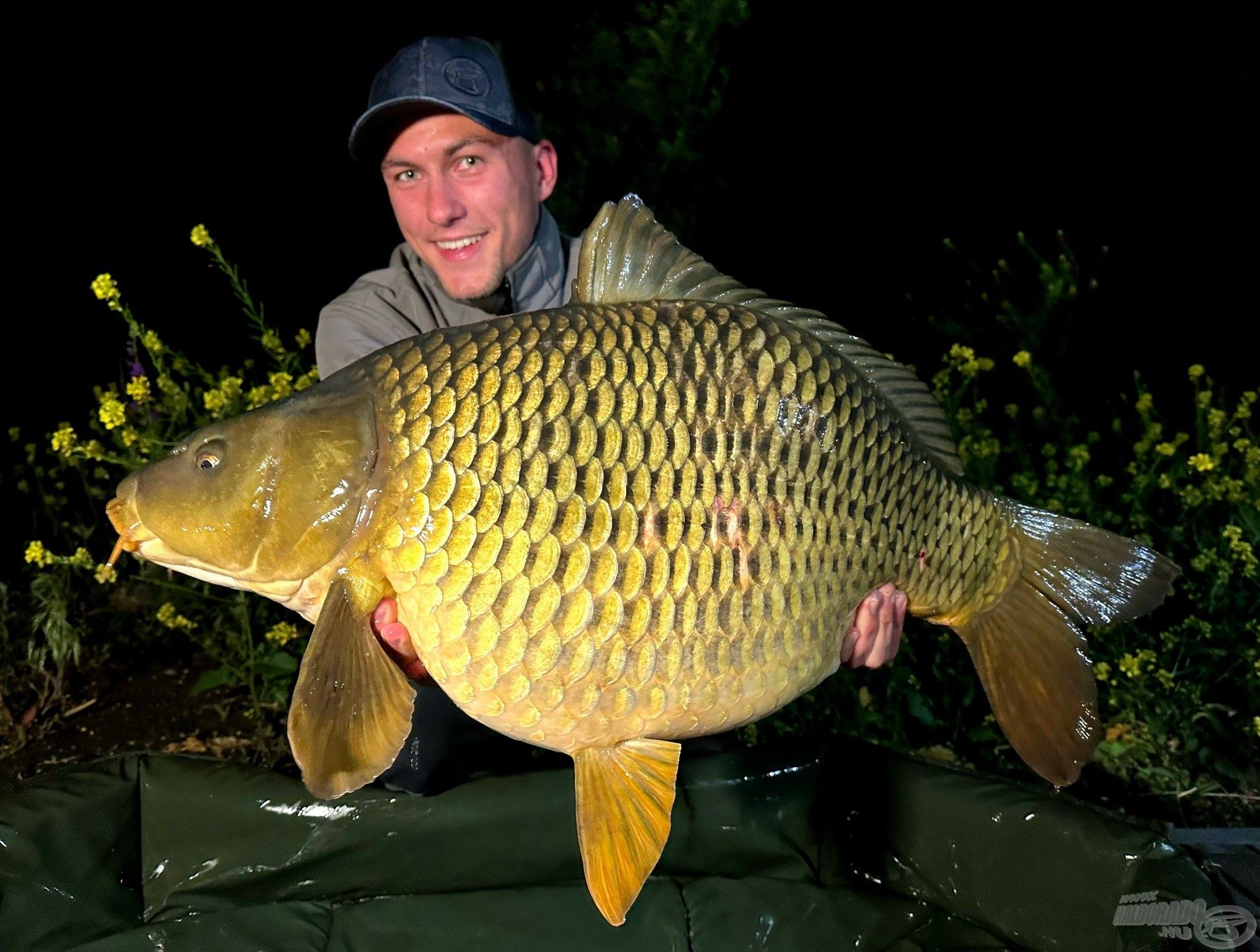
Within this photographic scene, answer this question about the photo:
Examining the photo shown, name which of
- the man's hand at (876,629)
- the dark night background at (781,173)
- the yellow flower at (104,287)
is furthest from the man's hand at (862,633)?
the dark night background at (781,173)

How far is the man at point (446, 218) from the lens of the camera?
1863mm

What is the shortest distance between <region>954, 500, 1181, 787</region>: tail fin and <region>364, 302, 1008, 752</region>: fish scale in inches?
12.4

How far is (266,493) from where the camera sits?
1.29m

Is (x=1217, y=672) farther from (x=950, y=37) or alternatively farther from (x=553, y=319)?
(x=950, y=37)

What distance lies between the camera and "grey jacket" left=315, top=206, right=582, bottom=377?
2.01 meters

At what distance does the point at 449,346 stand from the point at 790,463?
414 mm

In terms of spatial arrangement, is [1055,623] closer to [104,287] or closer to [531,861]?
[531,861]

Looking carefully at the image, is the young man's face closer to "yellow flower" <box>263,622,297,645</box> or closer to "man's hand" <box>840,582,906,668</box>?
"yellow flower" <box>263,622,297,645</box>

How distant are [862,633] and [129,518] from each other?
91 cm

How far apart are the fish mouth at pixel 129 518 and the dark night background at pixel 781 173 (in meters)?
2.50

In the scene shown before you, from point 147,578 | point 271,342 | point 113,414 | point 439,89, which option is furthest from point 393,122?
point 147,578

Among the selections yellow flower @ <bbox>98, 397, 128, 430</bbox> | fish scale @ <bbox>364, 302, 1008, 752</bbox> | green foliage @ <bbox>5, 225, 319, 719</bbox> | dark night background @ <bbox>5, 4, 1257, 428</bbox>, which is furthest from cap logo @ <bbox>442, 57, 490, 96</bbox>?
dark night background @ <bbox>5, 4, 1257, 428</bbox>

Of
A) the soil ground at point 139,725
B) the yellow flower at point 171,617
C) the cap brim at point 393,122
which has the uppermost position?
the cap brim at point 393,122

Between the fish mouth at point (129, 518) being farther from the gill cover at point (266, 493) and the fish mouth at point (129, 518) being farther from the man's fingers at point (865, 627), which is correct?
the man's fingers at point (865, 627)
